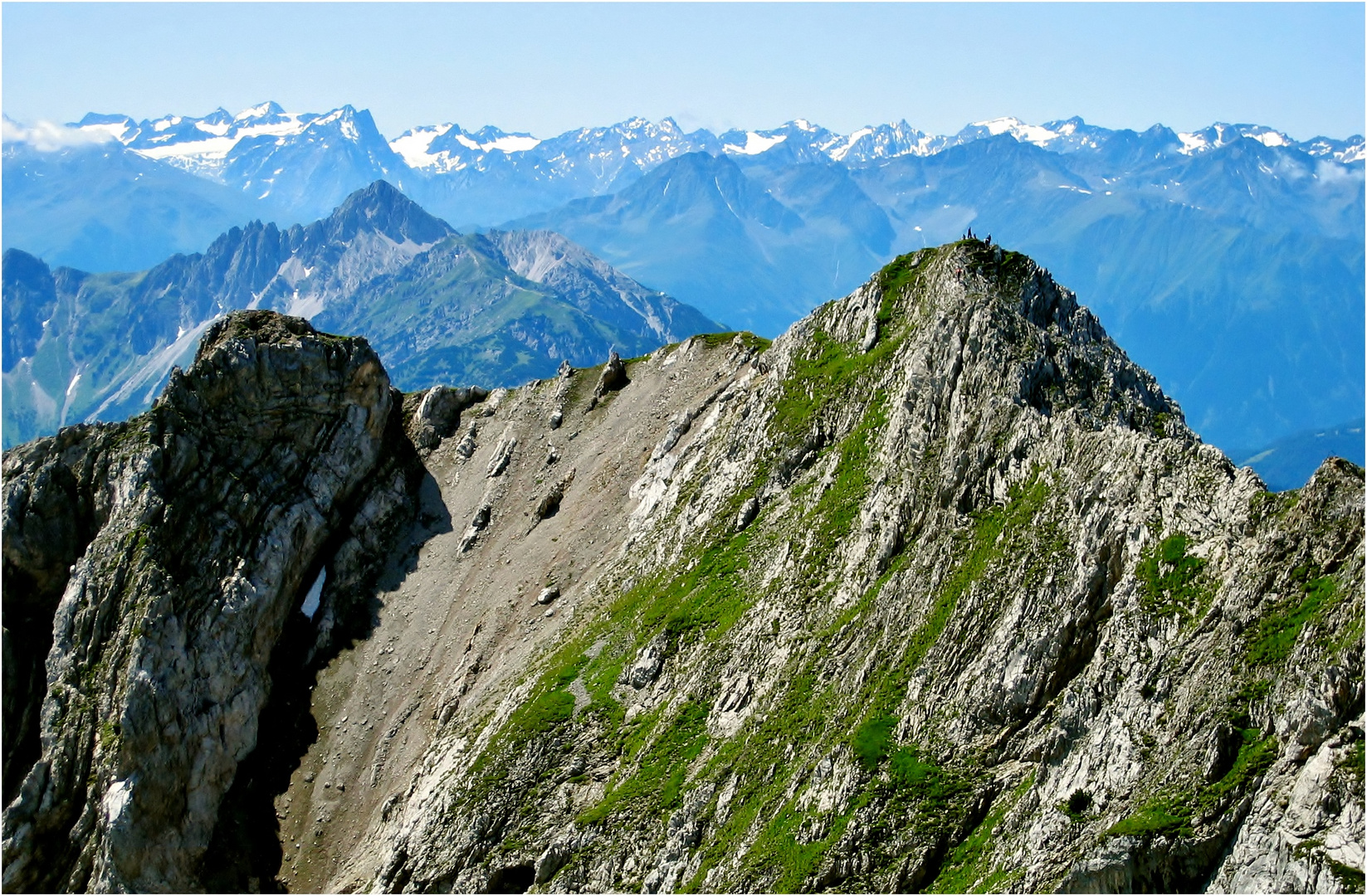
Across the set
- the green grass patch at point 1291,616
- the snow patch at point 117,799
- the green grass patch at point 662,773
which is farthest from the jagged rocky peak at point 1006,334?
the snow patch at point 117,799

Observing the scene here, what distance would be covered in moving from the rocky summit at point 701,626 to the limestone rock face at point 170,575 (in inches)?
11.9

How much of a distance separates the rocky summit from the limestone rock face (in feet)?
0.99

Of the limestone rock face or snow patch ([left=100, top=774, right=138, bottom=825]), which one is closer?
snow patch ([left=100, top=774, right=138, bottom=825])

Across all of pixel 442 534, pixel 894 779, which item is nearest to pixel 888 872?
pixel 894 779

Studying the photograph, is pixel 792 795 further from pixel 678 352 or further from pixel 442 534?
pixel 678 352

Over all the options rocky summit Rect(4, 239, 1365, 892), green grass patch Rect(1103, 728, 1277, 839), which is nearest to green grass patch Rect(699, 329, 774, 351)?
rocky summit Rect(4, 239, 1365, 892)

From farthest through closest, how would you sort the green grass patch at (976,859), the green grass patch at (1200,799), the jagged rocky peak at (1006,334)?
the jagged rocky peak at (1006,334) → the green grass patch at (976,859) → the green grass patch at (1200,799)

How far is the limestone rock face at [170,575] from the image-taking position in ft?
227

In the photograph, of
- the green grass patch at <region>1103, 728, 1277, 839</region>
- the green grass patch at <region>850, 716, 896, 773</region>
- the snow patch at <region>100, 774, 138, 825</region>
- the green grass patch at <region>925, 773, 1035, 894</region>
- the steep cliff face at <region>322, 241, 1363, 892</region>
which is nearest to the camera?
the green grass patch at <region>1103, 728, 1277, 839</region>

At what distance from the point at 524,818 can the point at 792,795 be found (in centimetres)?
1943

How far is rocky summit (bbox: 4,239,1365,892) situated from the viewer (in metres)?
41.3

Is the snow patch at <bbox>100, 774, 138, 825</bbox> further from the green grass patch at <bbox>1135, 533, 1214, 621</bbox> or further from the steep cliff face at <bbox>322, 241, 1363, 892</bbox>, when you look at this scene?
the green grass patch at <bbox>1135, 533, 1214, 621</bbox>

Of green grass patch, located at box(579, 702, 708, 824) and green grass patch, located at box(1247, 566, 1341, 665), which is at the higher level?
green grass patch, located at box(1247, 566, 1341, 665)

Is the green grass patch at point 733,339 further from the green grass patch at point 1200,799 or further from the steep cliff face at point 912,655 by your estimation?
the green grass patch at point 1200,799
